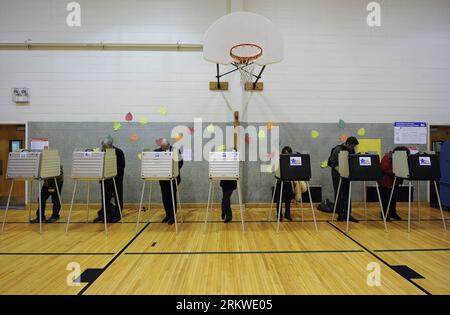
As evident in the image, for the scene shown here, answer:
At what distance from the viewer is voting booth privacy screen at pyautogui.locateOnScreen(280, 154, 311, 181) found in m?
3.87

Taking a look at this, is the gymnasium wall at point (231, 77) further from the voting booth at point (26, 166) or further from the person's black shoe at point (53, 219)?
the person's black shoe at point (53, 219)

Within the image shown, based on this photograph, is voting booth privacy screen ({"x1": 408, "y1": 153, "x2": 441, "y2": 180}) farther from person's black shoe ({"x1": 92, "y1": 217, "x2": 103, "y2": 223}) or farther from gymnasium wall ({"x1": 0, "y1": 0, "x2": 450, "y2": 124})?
person's black shoe ({"x1": 92, "y1": 217, "x2": 103, "y2": 223})

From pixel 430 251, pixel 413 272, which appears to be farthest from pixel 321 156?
pixel 413 272

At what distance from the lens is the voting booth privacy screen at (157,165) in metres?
3.80

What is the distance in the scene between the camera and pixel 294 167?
3877 mm

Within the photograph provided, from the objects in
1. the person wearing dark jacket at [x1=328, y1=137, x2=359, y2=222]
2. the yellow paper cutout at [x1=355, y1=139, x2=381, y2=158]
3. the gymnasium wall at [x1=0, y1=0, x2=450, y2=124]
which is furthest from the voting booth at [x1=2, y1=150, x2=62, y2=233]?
the yellow paper cutout at [x1=355, y1=139, x2=381, y2=158]

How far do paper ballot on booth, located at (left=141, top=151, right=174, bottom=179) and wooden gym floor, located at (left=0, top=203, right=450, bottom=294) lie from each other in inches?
34.1

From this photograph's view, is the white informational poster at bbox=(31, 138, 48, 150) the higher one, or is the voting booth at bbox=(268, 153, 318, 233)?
the white informational poster at bbox=(31, 138, 48, 150)

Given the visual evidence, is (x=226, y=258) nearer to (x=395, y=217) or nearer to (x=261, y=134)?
(x=261, y=134)

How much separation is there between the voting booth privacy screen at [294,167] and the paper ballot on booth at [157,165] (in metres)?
1.66

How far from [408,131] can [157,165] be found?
17.5 feet

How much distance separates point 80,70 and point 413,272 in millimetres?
6424

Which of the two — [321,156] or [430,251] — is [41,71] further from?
[430,251]

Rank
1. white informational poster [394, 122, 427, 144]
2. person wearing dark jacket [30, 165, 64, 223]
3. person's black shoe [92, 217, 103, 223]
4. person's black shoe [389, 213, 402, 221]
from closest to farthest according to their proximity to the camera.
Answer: person wearing dark jacket [30, 165, 64, 223] → person's black shoe [92, 217, 103, 223] → person's black shoe [389, 213, 402, 221] → white informational poster [394, 122, 427, 144]
